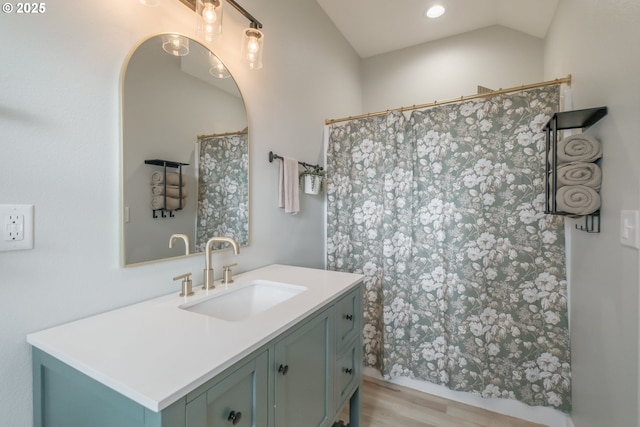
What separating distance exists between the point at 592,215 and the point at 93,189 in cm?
194

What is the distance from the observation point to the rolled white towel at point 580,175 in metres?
1.13

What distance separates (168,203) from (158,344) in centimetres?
62

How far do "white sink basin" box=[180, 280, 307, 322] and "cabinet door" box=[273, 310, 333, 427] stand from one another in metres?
0.25

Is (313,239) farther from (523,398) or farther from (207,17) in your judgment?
(523,398)

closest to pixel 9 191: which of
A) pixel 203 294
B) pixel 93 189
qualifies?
pixel 93 189

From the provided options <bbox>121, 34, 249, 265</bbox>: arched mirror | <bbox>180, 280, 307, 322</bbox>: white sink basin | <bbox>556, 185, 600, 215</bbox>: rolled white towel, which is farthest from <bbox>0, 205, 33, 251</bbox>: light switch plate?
<bbox>556, 185, 600, 215</bbox>: rolled white towel

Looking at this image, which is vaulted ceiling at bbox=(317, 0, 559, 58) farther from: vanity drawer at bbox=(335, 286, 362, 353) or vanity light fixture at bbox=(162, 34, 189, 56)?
vanity drawer at bbox=(335, 286, 362, 353)

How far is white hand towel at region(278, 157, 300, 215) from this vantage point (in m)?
1.78

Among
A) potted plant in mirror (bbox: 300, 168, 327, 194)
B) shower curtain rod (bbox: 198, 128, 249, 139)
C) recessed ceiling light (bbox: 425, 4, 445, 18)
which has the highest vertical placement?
recessed ceiling light (bbox: 425, 4, 445, 18)

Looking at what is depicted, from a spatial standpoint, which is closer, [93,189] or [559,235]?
[93,189]

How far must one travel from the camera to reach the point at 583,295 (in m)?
1.34

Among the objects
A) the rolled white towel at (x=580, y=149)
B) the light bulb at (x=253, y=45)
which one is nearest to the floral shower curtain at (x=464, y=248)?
the rolled white towel at (x=580, y=149)

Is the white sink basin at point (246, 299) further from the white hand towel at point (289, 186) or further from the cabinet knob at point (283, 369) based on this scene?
the white hand towel at point (289, 186)

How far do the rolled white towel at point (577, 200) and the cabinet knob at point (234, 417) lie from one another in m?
1.47
